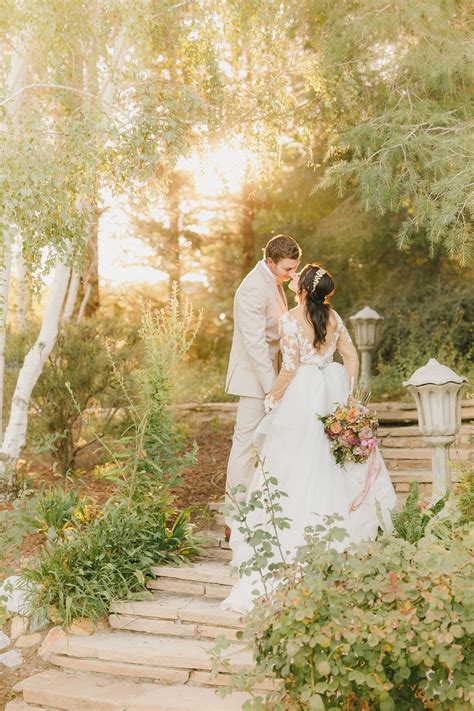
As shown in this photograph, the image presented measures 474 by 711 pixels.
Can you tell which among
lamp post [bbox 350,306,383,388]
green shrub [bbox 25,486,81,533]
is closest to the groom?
green shrub [bbox 25,486,81,533]

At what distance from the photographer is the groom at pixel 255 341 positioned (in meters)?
5.78

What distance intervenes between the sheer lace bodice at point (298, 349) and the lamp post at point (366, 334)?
546 cm

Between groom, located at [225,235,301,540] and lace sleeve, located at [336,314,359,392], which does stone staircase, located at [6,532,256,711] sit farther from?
lace sleeve, located at [336,314,359,392]

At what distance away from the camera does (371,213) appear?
1182 centimetres

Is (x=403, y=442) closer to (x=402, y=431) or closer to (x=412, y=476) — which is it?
(x=402, y=431)

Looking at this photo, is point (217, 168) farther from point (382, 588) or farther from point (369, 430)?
point (382, 588)

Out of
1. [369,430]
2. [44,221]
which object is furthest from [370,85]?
[369,430]

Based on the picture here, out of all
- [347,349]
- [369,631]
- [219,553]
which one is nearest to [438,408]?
[347,349]

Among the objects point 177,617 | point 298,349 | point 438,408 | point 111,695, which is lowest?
point 111,695

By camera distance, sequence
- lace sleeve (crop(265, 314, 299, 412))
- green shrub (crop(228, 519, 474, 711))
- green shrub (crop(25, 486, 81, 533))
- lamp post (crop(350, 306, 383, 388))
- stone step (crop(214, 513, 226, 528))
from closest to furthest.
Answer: green shrub (crop(228, 519, 474, 711))
lace sleeve (crop(265, 314, 299, 412))
green shrub (crop(25, 486, 81, 533))
stone step (crop(214, 513, 226, 528))
lamp post (crop(350, 306, 383, 388))

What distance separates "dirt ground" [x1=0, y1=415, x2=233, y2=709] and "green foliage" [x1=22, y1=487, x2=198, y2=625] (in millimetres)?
360

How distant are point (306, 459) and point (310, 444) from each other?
0.10m

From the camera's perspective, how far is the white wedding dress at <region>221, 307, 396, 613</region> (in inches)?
207

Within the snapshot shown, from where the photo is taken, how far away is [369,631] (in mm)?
3465
